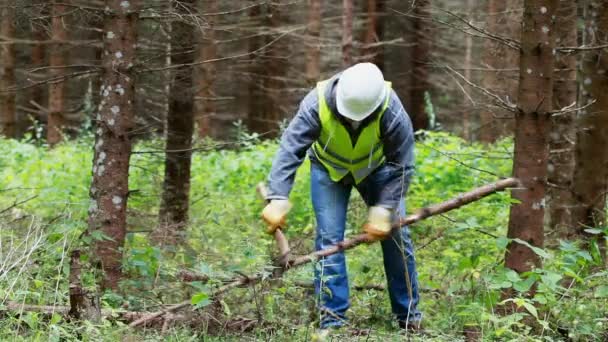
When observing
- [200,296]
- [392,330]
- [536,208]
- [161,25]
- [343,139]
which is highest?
[161,25]

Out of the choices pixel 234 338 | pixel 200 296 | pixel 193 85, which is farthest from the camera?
pixel 193 85

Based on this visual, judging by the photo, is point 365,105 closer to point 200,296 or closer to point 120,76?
point 200,296

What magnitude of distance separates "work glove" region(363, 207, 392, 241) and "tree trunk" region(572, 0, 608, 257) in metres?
2.23

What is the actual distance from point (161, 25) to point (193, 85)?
4.40 feet

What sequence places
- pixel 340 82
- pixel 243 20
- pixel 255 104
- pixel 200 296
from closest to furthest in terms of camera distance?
pixel 200 296 < pixel 340 82 < pixel 243 20 < pixel 255 104

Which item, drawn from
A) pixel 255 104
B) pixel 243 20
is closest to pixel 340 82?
pixel 243 20

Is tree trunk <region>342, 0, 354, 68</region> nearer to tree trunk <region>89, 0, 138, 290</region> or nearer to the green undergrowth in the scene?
the green undergrowth

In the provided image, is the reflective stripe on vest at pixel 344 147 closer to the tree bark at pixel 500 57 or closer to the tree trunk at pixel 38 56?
the tree trunk at pixel 38 56

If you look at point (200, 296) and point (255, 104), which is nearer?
point (200, 296)

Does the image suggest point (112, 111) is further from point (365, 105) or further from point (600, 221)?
point (600, 221)

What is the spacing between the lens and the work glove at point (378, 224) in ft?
15.6

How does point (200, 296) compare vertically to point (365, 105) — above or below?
below

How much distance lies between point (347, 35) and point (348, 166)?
10161mm

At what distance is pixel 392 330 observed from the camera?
205 inches
